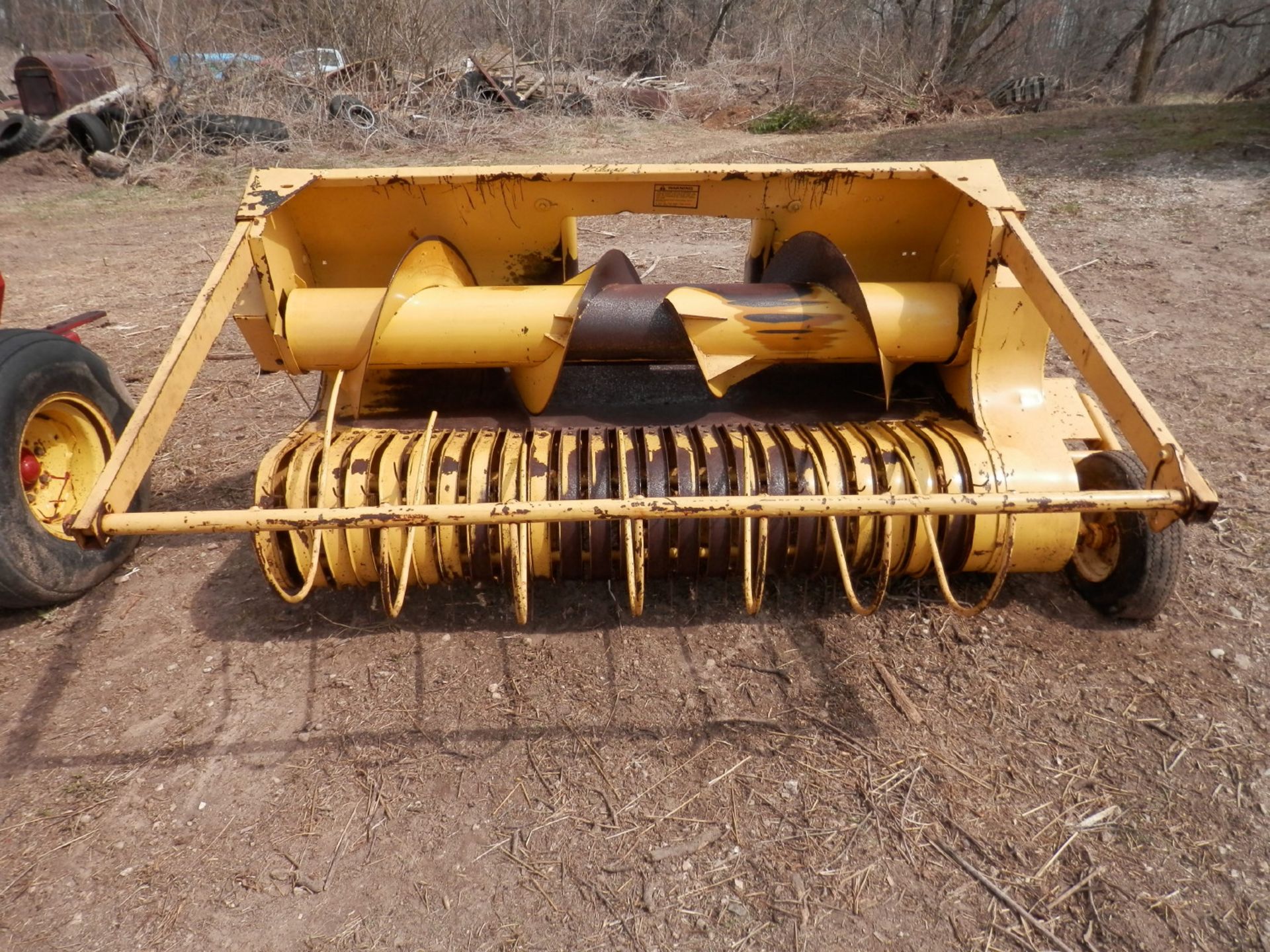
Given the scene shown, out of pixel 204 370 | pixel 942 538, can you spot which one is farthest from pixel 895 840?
pixel 204 370

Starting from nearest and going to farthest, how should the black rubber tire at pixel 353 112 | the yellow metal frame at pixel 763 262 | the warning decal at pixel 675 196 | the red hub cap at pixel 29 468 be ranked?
the yellow metal frame at pixel 763 262, the red hub cap at pixel 29 468, the warning decal at pixel 675 196, the black rubber tire at pixel 353 112

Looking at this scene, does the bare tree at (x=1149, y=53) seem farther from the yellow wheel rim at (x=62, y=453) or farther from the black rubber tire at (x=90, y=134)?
the black rubber tire at (x=90, y=134)

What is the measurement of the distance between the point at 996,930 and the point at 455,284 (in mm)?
2829

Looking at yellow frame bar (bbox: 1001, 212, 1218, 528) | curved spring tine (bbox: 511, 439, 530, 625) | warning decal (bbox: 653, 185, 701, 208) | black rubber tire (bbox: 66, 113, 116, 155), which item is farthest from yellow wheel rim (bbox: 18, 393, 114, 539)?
black rubber tire (bbox: 66, 113, 116, 155)

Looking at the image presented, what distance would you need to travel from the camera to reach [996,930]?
6.21ft

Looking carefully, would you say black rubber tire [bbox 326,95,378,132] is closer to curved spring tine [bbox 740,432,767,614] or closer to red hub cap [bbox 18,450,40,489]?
red hub cap [bbox 18,450,40,489]

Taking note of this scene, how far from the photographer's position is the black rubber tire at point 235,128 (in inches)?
423

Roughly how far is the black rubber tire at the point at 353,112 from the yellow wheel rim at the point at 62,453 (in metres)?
9.82

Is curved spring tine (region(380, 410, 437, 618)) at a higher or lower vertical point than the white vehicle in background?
lower

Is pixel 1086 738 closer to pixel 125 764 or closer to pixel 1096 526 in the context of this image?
pixel 1096 526

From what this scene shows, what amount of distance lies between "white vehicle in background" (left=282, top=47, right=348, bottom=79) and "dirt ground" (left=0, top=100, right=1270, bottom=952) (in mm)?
11143

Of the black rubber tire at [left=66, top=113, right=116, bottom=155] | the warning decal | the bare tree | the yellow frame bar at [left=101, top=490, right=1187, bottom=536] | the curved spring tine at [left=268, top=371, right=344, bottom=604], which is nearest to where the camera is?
the yellow frame bar at [left=101, top=490, right=1187, bottom=536]

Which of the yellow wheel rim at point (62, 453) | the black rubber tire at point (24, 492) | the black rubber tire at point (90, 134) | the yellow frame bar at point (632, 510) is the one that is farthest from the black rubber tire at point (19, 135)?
the yellow frame bar at point (632, 510)

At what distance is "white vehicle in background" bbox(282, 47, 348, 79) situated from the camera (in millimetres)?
12078
